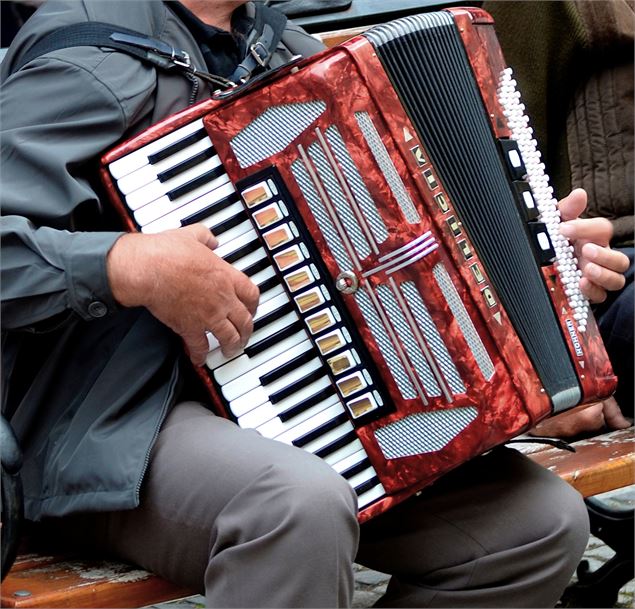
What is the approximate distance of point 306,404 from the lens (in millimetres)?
2273

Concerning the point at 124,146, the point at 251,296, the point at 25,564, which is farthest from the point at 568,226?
the point at 25,564

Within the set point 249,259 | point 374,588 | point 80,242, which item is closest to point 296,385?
point 249,259

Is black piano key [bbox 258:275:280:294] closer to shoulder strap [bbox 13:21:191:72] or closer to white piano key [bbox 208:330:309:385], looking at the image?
white piano key [bbox 208:330:309:385]

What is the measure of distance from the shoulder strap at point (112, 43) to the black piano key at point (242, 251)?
14.8 inches

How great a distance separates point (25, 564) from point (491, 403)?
0.93 meters

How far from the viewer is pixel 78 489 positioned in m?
2.21

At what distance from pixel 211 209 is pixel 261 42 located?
1.45ft

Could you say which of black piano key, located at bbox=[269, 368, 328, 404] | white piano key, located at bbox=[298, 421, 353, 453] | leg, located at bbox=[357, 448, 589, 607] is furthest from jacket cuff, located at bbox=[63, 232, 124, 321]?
leg, located at bbox=[357, 448, 589, 607]

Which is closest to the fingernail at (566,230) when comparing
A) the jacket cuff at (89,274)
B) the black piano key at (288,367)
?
the black piano key at (288,367)

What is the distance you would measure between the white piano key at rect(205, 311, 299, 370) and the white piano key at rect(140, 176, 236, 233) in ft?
0.79

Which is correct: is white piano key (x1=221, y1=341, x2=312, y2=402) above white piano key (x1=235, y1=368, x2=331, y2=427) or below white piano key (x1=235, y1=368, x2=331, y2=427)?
above

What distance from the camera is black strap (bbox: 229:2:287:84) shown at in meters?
2.43

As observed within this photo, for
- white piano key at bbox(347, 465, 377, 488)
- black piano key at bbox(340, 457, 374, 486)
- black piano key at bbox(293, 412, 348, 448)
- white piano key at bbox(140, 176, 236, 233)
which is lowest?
white piano key at bbox(347, 465, 377, 488)

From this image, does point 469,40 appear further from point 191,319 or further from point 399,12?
point 399,12
